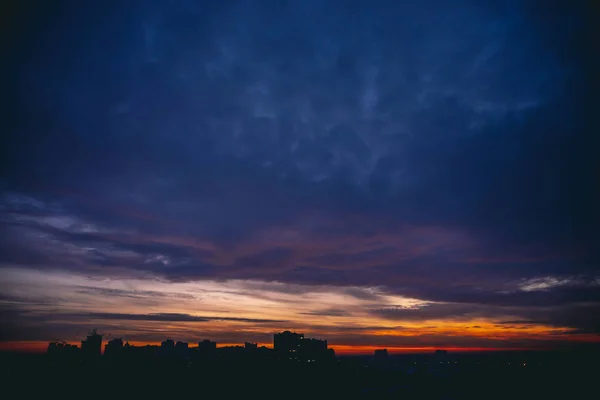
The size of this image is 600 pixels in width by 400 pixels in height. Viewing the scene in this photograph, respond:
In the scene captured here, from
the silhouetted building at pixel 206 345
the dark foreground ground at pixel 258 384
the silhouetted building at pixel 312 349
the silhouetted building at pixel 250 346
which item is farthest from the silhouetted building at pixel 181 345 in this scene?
the dark foreground ground at pixel 258 384

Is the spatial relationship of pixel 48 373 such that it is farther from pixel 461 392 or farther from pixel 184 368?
pixel 461 392

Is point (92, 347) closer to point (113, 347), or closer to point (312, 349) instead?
point (113, 347)

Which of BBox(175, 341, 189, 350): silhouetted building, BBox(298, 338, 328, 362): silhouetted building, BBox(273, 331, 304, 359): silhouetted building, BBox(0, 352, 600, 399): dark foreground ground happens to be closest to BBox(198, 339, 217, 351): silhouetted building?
BBox(175, 341, 189, 350): silhouetted building

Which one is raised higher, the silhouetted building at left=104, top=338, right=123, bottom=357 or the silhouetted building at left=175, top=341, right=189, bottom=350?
the silhouetted building at left=104, top=338, right=123, bottom=357

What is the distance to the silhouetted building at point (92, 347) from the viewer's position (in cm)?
5592

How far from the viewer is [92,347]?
58.8 meters

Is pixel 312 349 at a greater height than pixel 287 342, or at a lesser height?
lesser

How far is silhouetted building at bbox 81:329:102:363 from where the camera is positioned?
5592 centimetres

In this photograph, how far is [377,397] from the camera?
100 ft

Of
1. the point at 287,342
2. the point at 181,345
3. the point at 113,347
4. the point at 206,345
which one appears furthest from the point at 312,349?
the point at 113,347

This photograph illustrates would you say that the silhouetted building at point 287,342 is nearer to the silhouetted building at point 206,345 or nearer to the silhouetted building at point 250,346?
the silhouetted building at point 250,346

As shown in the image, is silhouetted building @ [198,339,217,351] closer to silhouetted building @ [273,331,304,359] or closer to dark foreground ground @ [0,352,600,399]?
silhouetted building @ [273,331,304,359]

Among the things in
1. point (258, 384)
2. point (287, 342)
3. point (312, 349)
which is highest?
point (258, 384)

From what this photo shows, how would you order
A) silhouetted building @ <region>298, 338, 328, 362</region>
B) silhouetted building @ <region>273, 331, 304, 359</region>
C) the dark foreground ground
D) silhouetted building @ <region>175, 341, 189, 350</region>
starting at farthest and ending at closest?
1. silhouetted building @ <region>175, 341, 189, 350</region>
2. silhouetted building @ <region>273, 331, 304, 359</region>
3. silhouetted building @ <region>298, 338, 328, 362</region>
4. the dark foreground ground
